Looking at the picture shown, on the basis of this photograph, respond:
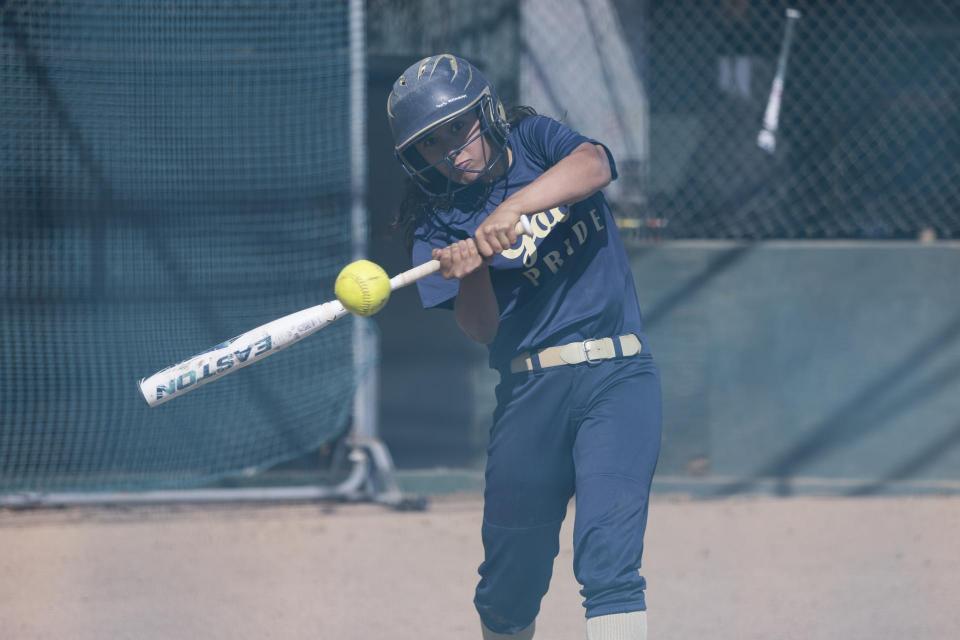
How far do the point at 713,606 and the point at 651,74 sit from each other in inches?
134

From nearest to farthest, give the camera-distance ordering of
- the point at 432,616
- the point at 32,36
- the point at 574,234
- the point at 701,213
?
the point at 574,234 < the point at 432,616 < the point at 32,36 < the point at 701,213

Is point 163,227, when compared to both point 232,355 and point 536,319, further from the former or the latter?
point 536,319

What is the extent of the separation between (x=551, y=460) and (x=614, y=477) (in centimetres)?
24

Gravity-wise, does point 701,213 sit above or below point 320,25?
below

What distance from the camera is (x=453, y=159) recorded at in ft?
10.3

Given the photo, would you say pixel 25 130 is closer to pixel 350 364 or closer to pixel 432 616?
pixel 350 364

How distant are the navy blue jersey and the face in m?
0.13

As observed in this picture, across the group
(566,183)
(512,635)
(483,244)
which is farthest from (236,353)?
(512,635)

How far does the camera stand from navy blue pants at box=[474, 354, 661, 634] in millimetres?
3072

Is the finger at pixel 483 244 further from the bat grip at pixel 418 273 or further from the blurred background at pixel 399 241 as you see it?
the blurred background at pixel 399 241

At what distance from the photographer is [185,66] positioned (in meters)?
6.17

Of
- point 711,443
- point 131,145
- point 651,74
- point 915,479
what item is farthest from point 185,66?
point 915,479

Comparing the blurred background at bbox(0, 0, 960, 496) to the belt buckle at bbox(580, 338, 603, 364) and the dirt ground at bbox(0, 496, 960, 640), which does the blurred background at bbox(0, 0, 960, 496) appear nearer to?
the dirt ground at bbox(0, 496, 960, 640)

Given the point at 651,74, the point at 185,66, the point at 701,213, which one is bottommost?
the point at 701,213
